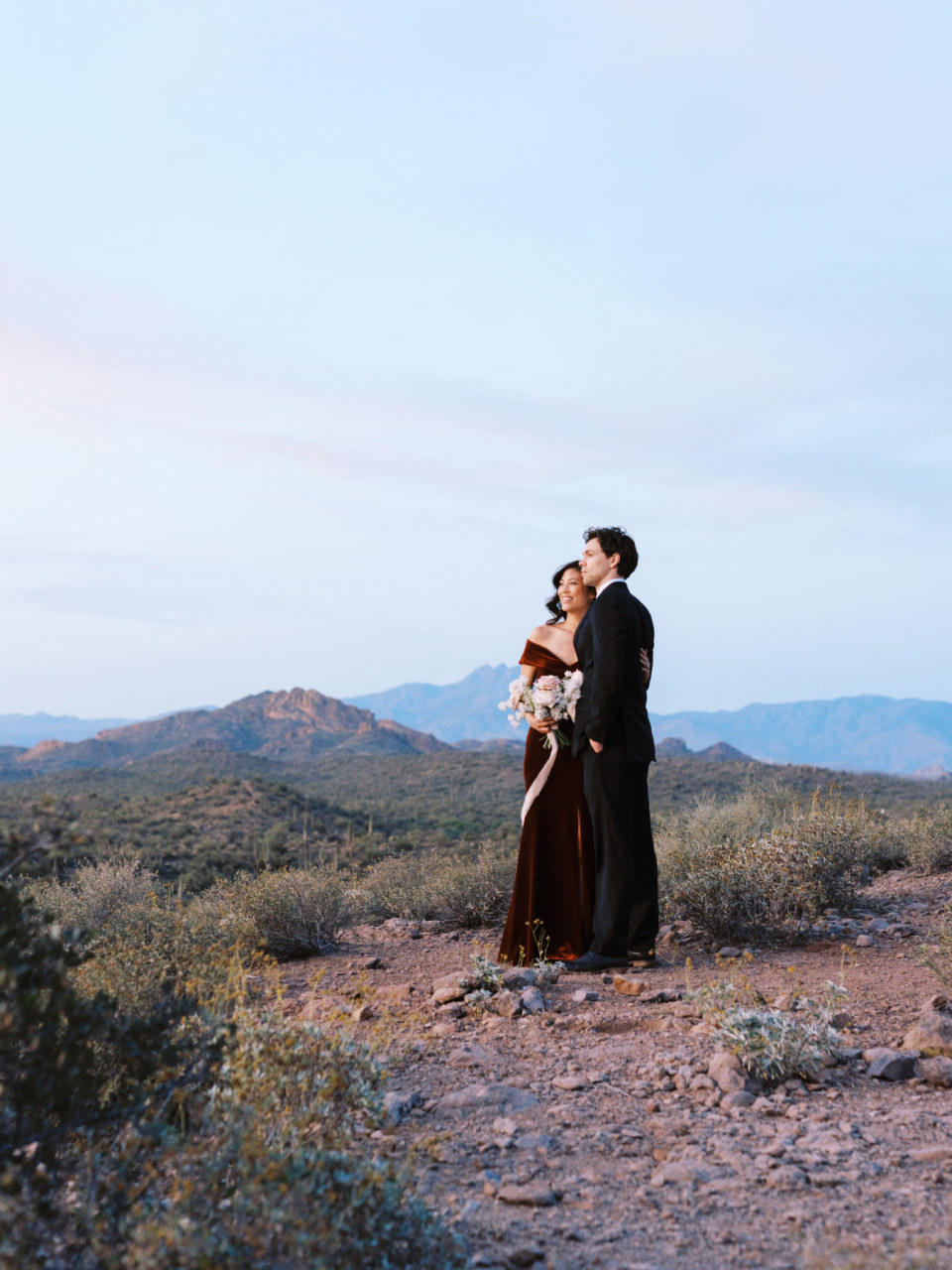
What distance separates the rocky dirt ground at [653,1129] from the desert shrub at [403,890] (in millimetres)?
2627

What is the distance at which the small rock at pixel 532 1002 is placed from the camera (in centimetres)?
478

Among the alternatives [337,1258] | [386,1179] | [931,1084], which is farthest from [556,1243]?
[931,1084]

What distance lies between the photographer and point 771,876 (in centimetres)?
643

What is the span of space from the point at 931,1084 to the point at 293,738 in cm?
6411

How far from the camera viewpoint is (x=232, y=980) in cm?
371

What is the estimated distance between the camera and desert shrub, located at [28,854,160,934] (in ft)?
24.3

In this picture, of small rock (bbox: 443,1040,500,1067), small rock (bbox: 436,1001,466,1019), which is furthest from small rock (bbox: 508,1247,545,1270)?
small rock (bbox: 436,1001,466,1019)

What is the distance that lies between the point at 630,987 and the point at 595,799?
1091mm

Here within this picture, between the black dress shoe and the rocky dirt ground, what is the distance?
7cm

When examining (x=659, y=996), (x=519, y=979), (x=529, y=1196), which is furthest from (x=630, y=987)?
(x=529, y=1196)

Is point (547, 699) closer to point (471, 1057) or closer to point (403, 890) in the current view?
point (471, 1057)

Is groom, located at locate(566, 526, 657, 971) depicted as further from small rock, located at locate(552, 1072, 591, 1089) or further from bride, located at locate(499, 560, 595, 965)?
small rock, located at locate(552, 1072, 591, 1089)

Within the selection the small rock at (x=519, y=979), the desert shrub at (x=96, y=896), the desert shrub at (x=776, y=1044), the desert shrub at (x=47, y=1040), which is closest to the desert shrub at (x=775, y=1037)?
the desert shrub at (x=776, y=1044)

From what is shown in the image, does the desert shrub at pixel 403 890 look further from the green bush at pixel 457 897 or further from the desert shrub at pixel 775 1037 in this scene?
the desert shrub at pixel 775 1037
